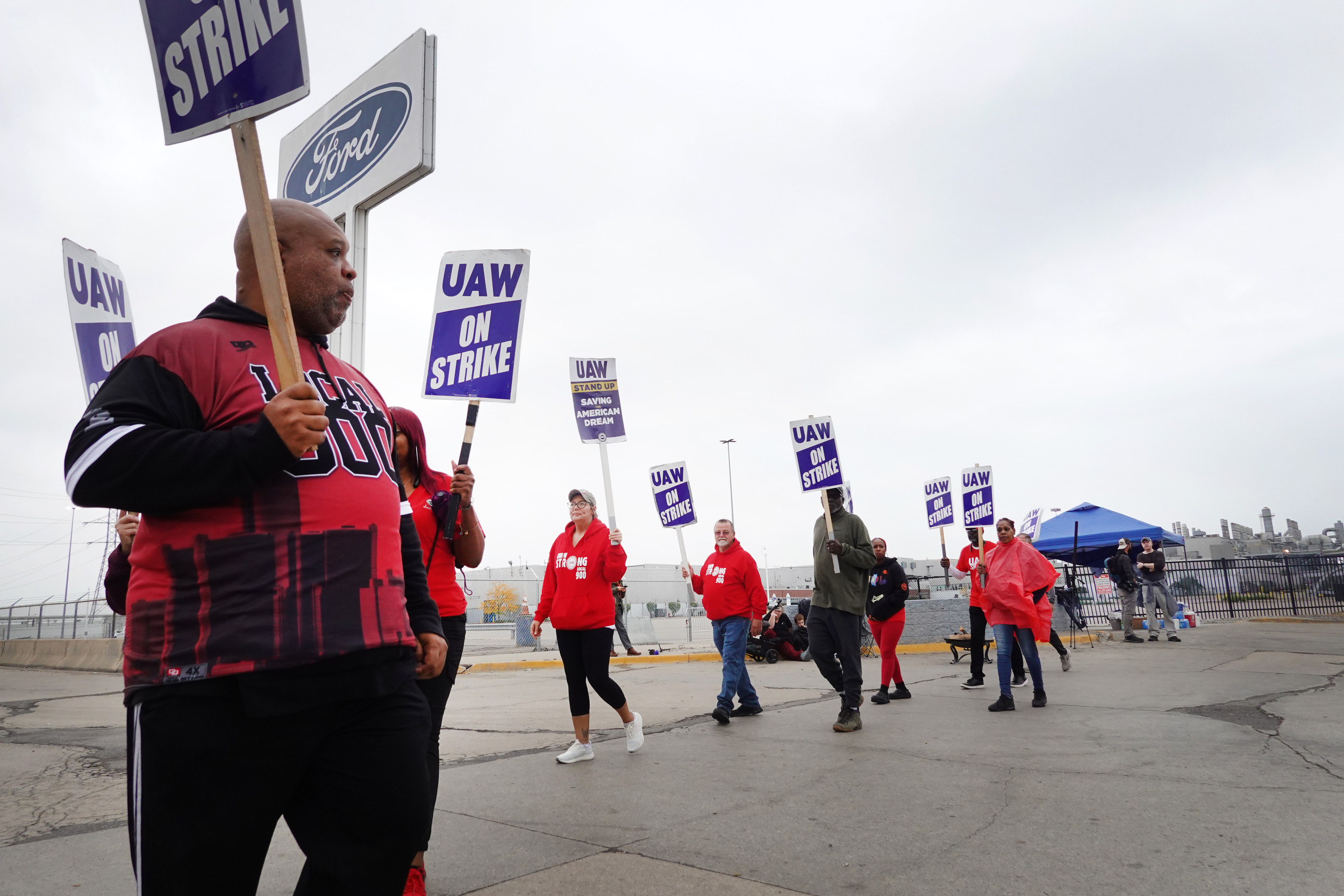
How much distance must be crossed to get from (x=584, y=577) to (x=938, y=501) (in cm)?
1501

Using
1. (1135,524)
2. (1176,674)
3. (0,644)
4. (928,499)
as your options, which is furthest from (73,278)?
(0,644)

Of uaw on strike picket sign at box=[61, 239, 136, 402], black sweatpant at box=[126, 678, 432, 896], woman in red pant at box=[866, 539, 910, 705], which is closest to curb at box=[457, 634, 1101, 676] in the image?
woman in red pant at box=[866, 539, 910, 705]

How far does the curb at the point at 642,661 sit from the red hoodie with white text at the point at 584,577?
9126mm

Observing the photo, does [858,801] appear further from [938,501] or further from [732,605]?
[938,501]

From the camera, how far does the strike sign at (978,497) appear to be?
49.1 feet

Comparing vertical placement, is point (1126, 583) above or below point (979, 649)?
above

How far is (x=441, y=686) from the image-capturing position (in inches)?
145

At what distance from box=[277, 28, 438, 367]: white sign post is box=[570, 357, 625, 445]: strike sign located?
20.6 feet

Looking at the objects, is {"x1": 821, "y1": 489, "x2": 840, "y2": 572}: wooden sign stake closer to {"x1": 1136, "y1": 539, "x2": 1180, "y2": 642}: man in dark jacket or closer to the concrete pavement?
the concrete pavement

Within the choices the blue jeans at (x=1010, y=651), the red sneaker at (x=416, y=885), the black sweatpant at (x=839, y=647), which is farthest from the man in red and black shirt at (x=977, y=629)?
the red sneaker at (x=416, y=885)

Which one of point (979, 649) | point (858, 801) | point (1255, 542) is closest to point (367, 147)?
point (858, 801)

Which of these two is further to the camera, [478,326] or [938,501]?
[938,501]

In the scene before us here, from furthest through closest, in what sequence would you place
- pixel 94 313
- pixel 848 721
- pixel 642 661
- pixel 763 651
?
pixel 642 661 → pixel 763 651 → pixel 848 721 → pixel 94 313

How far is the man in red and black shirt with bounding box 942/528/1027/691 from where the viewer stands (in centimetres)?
999
